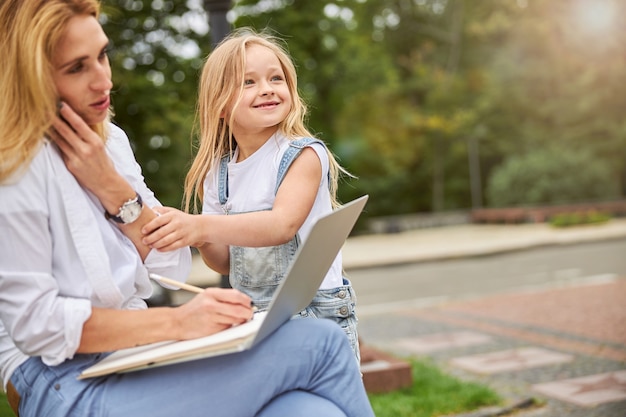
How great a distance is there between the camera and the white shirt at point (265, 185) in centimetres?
233

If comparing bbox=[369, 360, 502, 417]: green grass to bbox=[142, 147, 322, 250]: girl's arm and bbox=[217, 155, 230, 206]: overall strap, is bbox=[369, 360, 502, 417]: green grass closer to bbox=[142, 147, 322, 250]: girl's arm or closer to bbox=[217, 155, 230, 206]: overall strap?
bbox=[217, 155, 230, 206]: overall strap

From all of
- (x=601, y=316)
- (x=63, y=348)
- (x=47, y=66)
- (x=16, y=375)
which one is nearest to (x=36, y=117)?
(x=47, y=66)

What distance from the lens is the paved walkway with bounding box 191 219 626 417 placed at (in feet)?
16.4

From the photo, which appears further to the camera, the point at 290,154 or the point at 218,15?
the point at 218,15

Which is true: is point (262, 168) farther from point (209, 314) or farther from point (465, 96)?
point (465, 96)

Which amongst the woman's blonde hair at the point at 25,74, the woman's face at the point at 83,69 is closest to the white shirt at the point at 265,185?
the woman's face at the point at 83,69

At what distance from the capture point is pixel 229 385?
177cm

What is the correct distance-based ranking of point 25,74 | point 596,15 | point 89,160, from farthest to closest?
point 596,15 → point 89,160 → point 25,74

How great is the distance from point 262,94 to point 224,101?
12cm

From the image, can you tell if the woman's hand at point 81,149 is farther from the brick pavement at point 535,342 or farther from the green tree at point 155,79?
the green tree at point 155,79

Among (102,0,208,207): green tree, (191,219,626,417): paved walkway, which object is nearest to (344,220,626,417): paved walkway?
(191,219,626,417): paved walkway

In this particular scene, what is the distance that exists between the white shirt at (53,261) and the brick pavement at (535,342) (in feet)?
11.5

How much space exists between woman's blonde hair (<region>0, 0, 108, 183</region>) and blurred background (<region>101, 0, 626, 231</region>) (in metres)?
19.1

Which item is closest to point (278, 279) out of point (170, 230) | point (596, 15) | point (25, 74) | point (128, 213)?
point (170, 230)
